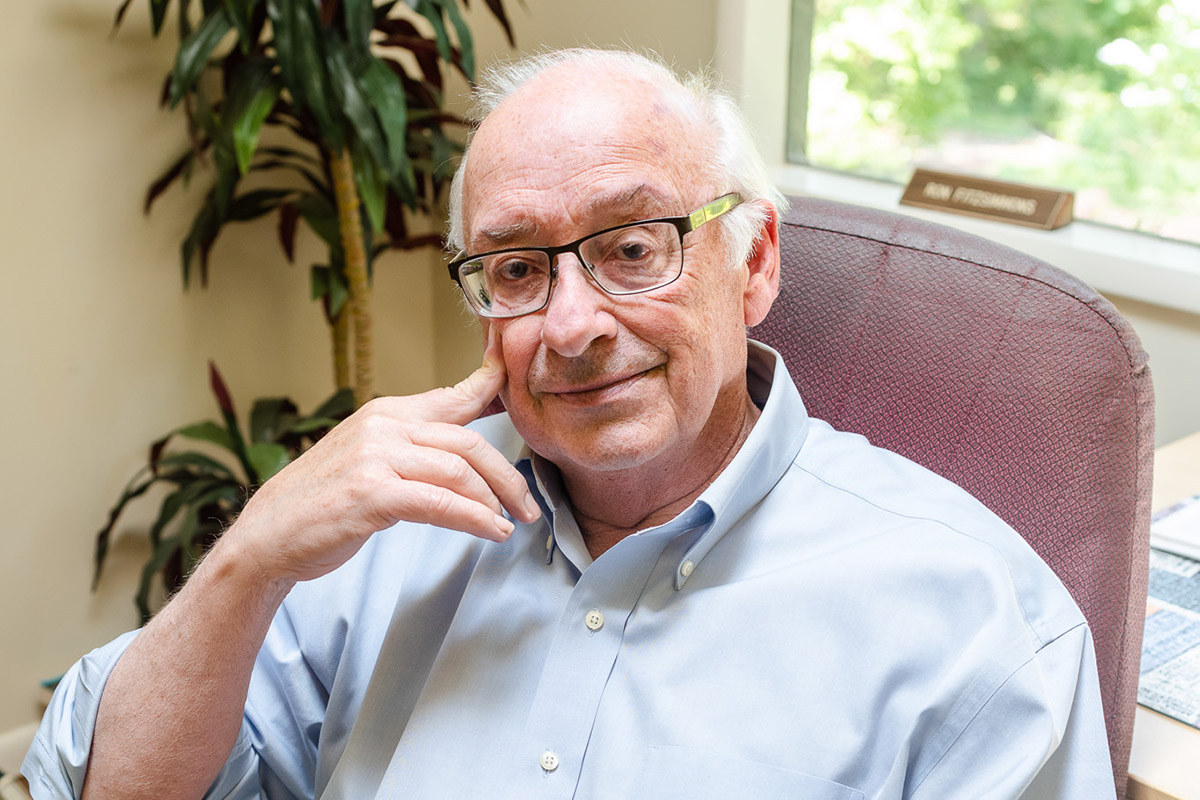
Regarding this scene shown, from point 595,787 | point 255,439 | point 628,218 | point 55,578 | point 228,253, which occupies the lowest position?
point 55,578

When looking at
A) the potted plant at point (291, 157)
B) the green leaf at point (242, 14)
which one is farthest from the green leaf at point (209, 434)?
the green leaf at point (242, 14)

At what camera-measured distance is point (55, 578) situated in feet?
7.82

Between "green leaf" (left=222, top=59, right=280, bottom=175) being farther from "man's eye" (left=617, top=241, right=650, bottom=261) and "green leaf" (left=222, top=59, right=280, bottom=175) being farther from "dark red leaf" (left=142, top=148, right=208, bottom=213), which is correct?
"man's eye" (left=617, top=241, right=650, bottom=261)

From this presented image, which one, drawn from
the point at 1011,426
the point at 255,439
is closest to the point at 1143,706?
the point at 1011,426

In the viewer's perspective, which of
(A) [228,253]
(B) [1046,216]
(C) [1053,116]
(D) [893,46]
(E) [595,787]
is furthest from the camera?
(A) [228,253]

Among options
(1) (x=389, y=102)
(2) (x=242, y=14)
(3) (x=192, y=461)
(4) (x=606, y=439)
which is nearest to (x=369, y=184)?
(1) (x=389, y=102)

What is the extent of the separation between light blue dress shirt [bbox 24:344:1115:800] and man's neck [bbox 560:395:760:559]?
0.15 ft

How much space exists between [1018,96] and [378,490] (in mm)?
1712

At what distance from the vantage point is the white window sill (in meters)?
1.71

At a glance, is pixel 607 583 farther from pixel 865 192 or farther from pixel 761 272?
pixel 865 192

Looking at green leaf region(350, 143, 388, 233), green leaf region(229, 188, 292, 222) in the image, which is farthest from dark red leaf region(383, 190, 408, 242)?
green leaf region(350, 143, 388, 233)

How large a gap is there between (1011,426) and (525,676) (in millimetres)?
563

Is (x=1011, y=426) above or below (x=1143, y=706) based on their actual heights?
above

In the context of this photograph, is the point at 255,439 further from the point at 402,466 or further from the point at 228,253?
the point at 402,466
